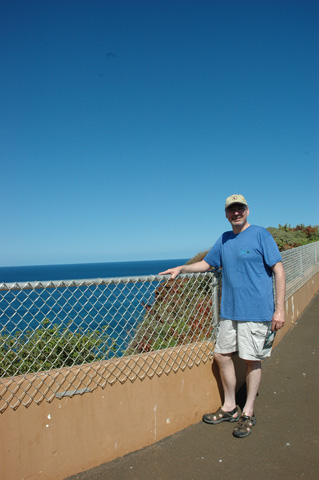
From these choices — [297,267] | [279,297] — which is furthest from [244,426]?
[297,267]

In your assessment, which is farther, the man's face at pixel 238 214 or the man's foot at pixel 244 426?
the man's face at pixel 238 214

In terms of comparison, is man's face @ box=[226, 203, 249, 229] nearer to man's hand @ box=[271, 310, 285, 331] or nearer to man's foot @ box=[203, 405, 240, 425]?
man's hand @ box=[271, 310, 285, 331]

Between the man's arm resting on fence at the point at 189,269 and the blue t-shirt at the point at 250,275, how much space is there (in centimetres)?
27

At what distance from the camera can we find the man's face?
3596mm

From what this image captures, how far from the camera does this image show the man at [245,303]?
3428mm

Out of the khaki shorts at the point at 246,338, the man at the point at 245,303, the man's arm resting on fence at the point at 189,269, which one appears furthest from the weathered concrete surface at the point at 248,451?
the man's arm resting on fence at the point at 189,269

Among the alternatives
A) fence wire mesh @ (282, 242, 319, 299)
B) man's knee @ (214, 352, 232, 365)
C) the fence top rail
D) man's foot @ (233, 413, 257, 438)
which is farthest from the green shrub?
fence wire mesh @ (282, 242, 319, 299)

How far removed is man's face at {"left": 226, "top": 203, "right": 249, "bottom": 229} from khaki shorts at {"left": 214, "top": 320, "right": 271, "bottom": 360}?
955 millimetres

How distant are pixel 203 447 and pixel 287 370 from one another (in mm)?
2247

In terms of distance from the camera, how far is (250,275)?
346 cm

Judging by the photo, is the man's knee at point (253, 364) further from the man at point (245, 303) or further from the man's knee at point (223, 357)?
the man's knee at point (223, 357)

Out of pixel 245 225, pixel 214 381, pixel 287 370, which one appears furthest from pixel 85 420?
pixel 287 370

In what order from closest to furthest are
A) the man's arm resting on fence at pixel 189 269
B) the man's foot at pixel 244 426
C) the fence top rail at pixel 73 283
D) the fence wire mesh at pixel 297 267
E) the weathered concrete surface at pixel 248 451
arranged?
1. the fence top rail at pixel 73 283
2. the weathered concrete surface at pixel 248 451
3. the man's foot at pixel 244 426
4. the man's arm resting on fence at pixel 189 269
5. the fence wire mesh at pixel 297 267

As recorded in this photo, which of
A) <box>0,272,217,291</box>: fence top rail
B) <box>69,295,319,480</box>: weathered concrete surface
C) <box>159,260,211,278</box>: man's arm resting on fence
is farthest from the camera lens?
<box>159,260,211,278</box>: man's arm resting on fence
